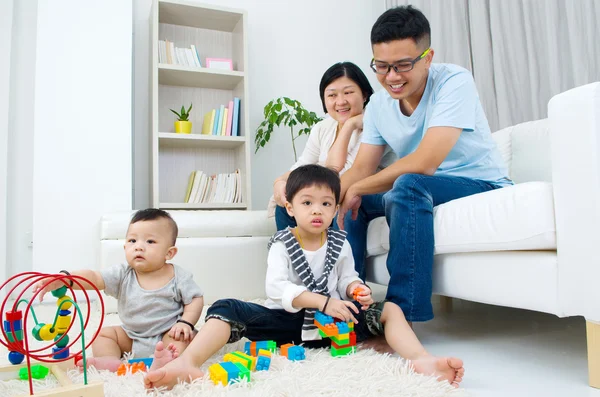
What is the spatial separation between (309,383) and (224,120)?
244cm

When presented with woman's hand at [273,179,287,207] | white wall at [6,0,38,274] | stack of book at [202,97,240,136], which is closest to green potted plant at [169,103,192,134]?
stack of book at [202,97,240,136]

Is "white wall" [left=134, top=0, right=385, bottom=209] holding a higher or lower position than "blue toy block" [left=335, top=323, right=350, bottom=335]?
higher

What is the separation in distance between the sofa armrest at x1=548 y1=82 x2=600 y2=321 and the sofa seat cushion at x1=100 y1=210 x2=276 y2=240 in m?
1.47

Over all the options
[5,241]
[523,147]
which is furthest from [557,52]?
[5,241]

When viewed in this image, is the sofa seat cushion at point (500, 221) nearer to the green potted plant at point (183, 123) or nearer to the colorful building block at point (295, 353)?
the colorful building block at point (295, 353)

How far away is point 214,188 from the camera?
Answer: 3166 millimetres

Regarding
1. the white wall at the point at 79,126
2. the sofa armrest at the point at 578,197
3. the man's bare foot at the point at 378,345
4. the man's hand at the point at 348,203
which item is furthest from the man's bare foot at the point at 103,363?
the white wall at the point at 79,126

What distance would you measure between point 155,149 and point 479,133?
203cm

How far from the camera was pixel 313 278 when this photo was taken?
1.27 metres

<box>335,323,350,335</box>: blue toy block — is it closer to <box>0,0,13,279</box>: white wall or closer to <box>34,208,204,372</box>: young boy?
<box>34,208,204,372</box>: young boy

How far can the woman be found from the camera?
6.04ft

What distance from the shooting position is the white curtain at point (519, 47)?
2.22 metres

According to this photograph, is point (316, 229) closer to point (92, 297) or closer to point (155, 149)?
point (92, 297)

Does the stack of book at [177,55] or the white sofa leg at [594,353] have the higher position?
the stack of book at [177,55]
